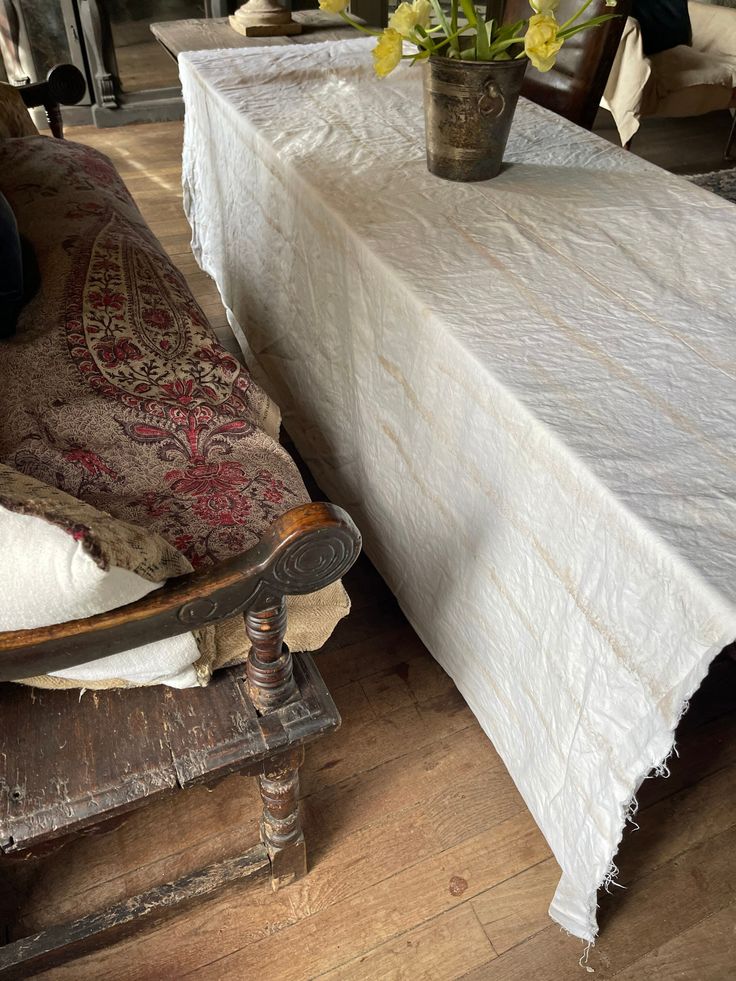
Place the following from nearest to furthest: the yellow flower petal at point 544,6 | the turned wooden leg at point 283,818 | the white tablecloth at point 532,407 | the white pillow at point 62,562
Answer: the white pillow at point 62,562
the white tablecloth at point 532,407
the turned wooden leg at point 283,818
the yellow flower petal at point 544,6

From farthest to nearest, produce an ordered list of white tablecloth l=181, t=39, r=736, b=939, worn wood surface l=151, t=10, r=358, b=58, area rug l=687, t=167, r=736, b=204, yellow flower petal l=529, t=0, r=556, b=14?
area rug l=687, t=167, r=736, b=204, worn wood surface l=151, t=10, r=358, b=58, yellow flower petal l=529, t=0, r=556, b=14, white tablecloth l=181, t=39, r=736, b=939

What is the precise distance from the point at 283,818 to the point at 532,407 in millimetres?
573

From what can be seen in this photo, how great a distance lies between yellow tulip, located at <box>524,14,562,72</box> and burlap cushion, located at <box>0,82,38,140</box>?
111cm

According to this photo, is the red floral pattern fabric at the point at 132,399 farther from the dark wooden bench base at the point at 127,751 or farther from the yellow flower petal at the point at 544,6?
the yellow flower petal at the point at 544,6

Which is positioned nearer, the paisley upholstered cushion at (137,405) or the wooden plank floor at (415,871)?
the paisley upholstered cushion at (137,405)

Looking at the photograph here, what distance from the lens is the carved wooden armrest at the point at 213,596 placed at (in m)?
0.56

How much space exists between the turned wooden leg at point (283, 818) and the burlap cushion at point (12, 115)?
1.37 metres

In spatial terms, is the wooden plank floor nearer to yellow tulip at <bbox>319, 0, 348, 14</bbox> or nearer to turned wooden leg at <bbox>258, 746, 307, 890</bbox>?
turned wooden leg at <bbox>258, 746, 307, 890</bbox>

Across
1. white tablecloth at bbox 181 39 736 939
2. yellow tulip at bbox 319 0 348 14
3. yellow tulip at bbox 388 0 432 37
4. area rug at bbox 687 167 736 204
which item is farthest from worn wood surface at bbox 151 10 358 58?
area rug at bbox 687 167 736 204

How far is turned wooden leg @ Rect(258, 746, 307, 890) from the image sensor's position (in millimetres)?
823

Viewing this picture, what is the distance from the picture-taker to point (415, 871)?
1045 mm

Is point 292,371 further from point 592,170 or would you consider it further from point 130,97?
point 130,97

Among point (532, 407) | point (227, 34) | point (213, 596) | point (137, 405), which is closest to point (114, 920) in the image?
point (213, 596)

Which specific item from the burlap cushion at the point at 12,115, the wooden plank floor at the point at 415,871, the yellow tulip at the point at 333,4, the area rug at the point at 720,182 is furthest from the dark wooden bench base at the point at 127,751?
the area rug at the point at 720,182
